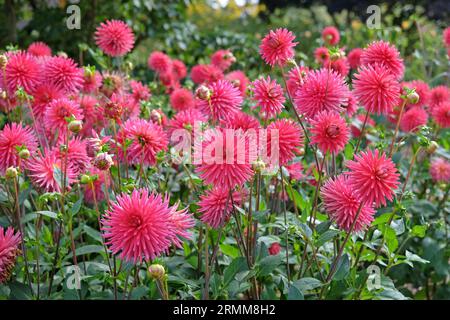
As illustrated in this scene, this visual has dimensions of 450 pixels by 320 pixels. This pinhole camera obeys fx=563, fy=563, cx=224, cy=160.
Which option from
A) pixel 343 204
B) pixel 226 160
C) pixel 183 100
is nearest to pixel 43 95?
pixel 183 100

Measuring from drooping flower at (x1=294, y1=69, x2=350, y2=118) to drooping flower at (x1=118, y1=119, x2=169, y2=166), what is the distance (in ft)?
1.31

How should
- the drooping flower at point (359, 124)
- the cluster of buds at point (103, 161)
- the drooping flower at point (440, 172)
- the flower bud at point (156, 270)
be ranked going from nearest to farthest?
the flower bud at point (156, 270) → the cluster of buds at point (103, 161) → the drooping flower at point (440, 172) → the drooping flower at point (359, 124)

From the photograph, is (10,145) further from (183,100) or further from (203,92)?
(183,100)

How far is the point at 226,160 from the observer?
1.19 meters

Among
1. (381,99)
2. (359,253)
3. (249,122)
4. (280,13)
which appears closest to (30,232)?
(249,122)

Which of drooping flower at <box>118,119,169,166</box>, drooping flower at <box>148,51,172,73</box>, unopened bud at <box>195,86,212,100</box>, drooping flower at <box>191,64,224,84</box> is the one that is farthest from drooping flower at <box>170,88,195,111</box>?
unopened bud at <box>195,86,212,100</box>

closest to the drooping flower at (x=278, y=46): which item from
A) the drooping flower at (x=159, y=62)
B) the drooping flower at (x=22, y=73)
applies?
the drooping flower at (x=22, y=73)

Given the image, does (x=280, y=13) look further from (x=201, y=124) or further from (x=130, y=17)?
(x=201, y=124)

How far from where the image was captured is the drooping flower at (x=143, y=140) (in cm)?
149

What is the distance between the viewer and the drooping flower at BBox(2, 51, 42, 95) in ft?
5.67

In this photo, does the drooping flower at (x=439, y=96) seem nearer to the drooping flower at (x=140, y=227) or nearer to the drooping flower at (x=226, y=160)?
the drooping flower at (x=226, y=160)

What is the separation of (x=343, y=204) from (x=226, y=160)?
1.11ft

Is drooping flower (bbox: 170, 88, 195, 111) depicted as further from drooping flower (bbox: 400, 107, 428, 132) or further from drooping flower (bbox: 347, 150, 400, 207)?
drooping flower (bbox: 347, 150, 400, 207)

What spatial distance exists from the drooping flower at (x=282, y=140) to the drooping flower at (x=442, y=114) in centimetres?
92
